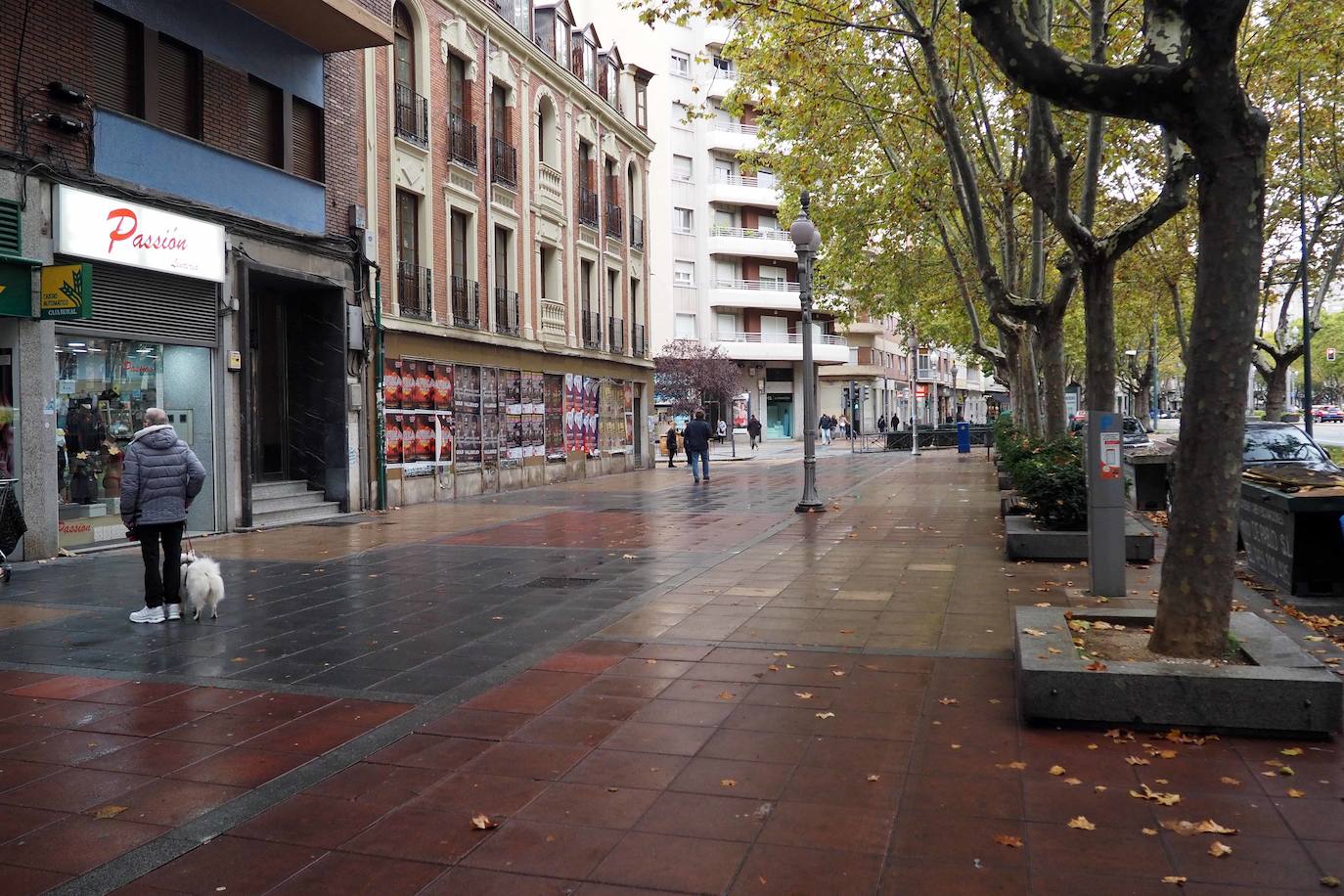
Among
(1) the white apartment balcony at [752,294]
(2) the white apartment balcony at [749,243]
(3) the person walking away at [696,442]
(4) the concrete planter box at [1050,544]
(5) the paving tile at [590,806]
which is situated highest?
(2) the white apartment balcony at [749,243]

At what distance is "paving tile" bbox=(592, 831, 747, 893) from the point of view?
349 cm

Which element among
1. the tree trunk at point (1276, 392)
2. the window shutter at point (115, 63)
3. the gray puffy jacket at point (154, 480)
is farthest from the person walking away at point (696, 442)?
the gray puffy jacket at point (154, 480)

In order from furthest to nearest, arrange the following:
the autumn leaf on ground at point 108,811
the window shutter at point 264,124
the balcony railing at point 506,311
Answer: the balcony railing at point 506,311 → the window shutter at point 264,124 → the autumn leaf on ground at point 108,811

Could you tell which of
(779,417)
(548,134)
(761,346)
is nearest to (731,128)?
(761,346)

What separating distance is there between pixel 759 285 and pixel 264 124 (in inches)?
1684

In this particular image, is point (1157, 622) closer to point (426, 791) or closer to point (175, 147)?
point (426, 791)

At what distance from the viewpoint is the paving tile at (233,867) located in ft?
11.6

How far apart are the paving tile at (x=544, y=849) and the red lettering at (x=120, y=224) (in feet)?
37.1

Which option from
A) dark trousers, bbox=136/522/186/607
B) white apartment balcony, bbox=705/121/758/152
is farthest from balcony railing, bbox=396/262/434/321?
white apartment balcony, bbox=705/121/758/152

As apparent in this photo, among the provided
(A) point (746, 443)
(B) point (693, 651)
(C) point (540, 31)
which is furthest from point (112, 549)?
(A) point (746, 443)

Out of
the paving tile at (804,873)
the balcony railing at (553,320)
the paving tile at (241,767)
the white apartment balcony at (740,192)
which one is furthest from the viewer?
the white apartment balcony at (740,192)

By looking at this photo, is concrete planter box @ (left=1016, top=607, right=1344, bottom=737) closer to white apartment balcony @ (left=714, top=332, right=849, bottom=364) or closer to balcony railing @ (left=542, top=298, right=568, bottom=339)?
balcony railing @ (left=542, top=298, right=568, bottom=339)

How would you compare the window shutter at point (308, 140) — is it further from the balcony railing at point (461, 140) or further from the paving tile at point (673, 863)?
the paving tile at point (673, 863)

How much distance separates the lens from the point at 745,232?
5662 centimetres
